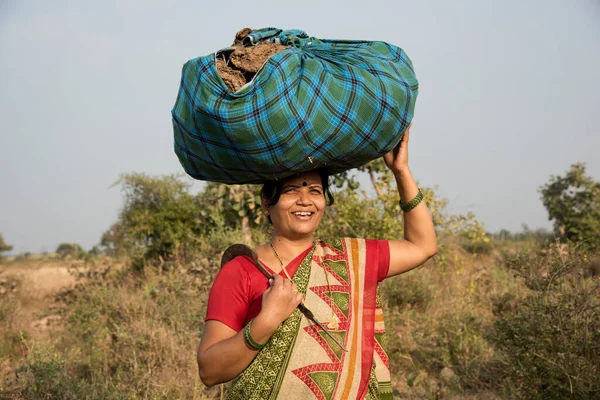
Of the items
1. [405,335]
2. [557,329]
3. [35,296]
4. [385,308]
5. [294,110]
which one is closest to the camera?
[294,110]

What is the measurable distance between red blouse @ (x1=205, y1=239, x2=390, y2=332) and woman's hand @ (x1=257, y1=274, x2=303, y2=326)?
14 cm

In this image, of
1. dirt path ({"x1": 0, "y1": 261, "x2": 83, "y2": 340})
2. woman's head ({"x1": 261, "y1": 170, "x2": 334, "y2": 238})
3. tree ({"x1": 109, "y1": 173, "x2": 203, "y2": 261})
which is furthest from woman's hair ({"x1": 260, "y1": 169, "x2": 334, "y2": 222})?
tree ({"x1": 109, "y1": 173, "x2": 203, "y2": 261})

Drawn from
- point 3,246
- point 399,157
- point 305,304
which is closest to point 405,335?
point 399,157

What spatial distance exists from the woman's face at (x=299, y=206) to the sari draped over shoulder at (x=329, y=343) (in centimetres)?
11

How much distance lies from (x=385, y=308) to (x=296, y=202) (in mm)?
4445

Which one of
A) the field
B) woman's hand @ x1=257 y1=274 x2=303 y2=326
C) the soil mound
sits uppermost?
the soil mound

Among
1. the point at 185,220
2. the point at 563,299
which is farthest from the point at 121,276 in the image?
the point at 563,299

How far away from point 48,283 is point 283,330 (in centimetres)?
1010

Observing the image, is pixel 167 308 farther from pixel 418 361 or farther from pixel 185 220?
pixel 185 220

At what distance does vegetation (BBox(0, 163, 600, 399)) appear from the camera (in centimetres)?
402

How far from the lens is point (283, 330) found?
213 cm

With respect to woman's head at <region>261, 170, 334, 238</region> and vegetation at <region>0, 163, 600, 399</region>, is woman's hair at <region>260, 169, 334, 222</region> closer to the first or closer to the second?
woman's head at <region>261, 170, 334, 238</region>

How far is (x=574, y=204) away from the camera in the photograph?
13000 mm

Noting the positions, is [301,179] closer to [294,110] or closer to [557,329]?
[294,110]
